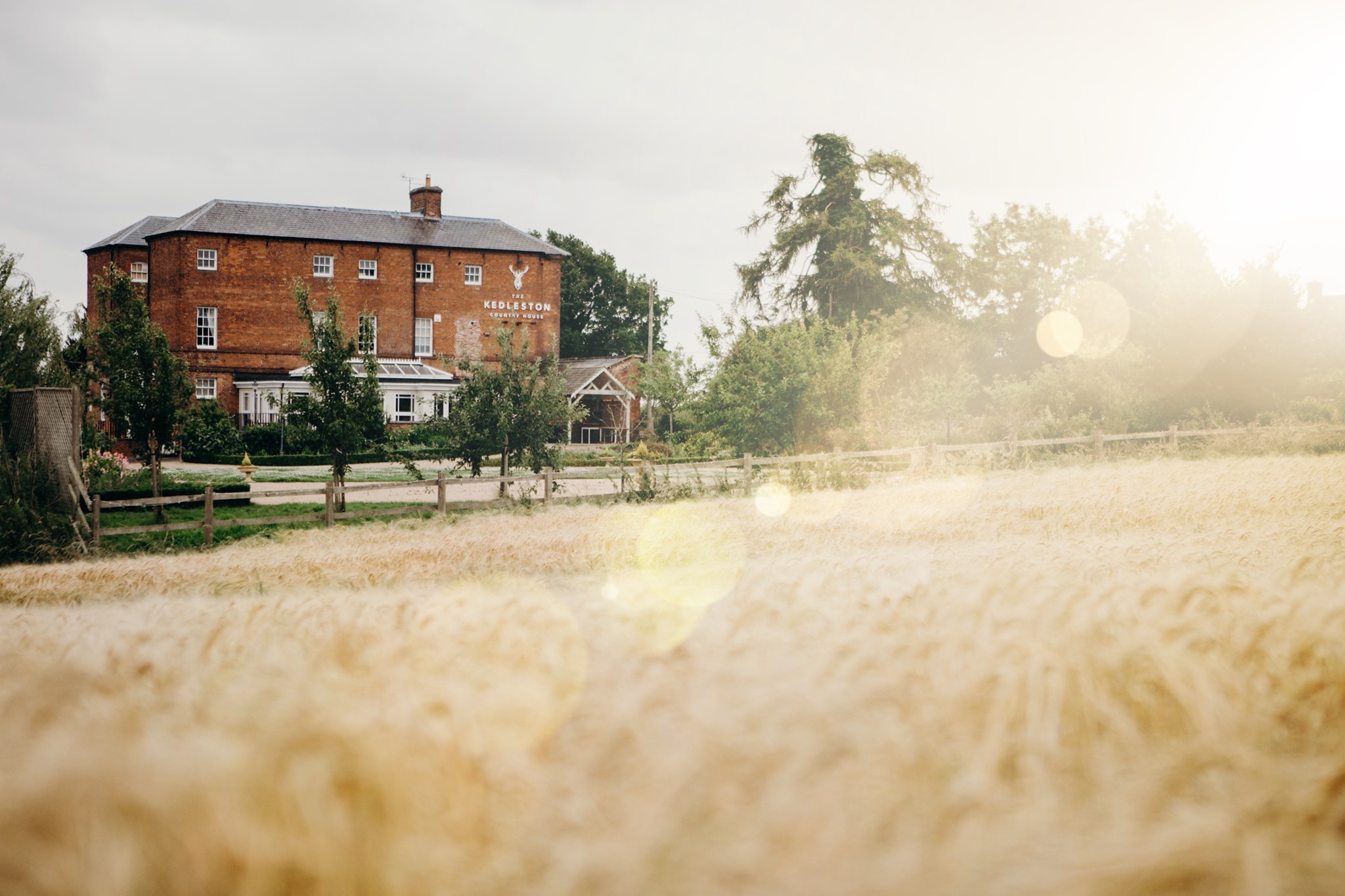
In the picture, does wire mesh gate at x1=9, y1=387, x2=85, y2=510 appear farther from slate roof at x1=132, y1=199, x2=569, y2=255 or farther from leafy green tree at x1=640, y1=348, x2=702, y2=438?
slate roof at x1=132, y1=199, x2=569, y2=255

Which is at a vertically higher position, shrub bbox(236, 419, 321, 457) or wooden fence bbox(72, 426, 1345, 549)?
shrub bbox(236, 419, 321, 457)

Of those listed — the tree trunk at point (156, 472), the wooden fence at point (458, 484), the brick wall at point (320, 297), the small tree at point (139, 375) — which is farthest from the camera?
the brick wall at point (320, 297)

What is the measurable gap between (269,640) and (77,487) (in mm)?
16781

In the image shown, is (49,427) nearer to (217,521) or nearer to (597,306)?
(217,521)

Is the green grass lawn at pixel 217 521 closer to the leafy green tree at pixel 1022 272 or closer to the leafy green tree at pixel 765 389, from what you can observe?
the leafy green tree at pixel 765 389

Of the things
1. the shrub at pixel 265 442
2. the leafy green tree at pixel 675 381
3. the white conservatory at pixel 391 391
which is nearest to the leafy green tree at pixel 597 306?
the white conservatory at pixel 391 391

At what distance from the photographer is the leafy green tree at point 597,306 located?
69.8m

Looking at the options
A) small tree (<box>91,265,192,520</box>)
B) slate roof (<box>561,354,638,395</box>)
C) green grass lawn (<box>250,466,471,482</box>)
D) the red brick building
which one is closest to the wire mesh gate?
small tree (<box>91,265,192,520</box>)

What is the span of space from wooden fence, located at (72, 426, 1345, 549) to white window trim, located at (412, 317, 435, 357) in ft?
88.8

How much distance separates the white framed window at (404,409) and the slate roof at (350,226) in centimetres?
922

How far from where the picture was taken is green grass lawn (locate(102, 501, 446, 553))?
16.2 metres

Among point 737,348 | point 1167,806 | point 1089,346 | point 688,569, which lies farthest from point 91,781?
point 1089,346

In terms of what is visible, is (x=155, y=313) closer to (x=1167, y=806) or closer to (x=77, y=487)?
(x=77, y=487)

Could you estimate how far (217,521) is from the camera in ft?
55.2
